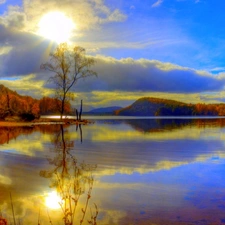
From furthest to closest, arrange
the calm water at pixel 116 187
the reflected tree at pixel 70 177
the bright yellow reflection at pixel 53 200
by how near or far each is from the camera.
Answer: the reflected tree at pixel 70 177
the bright yellow reflection at pixel 53 200
the calm water at pixel 116 187

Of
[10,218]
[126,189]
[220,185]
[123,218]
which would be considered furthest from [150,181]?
[10,218]

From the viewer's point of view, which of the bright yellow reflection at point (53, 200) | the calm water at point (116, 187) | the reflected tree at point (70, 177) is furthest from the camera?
the reflected tree at point (70, 177)

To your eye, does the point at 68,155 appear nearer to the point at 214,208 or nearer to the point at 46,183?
the point at 46,183

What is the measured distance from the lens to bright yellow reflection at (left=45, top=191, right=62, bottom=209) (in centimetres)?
Answer: 737

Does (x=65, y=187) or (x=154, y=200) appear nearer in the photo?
(x=154, y=200)

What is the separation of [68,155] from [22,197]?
732 centimetres

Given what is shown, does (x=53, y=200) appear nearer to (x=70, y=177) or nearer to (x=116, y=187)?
(x=116, y=187)

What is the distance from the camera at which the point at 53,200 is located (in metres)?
7.80

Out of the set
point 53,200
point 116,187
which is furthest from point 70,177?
point 53,200

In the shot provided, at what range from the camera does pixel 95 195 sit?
8.29m

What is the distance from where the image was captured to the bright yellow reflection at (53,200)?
737 centimetres

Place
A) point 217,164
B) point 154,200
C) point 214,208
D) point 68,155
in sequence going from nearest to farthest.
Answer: point 214,208 < point 154,200 < point 217,164 < point 68,155

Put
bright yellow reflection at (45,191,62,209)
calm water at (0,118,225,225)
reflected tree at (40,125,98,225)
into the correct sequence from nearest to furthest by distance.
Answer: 1. calm water at (0,118,225,225)
2. bright yellow reflection at (45,191,62,209)
3. reflected tree at (40,125,98,225)

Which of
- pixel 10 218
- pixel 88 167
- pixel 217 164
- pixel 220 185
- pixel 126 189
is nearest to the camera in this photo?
pixel 10 218
